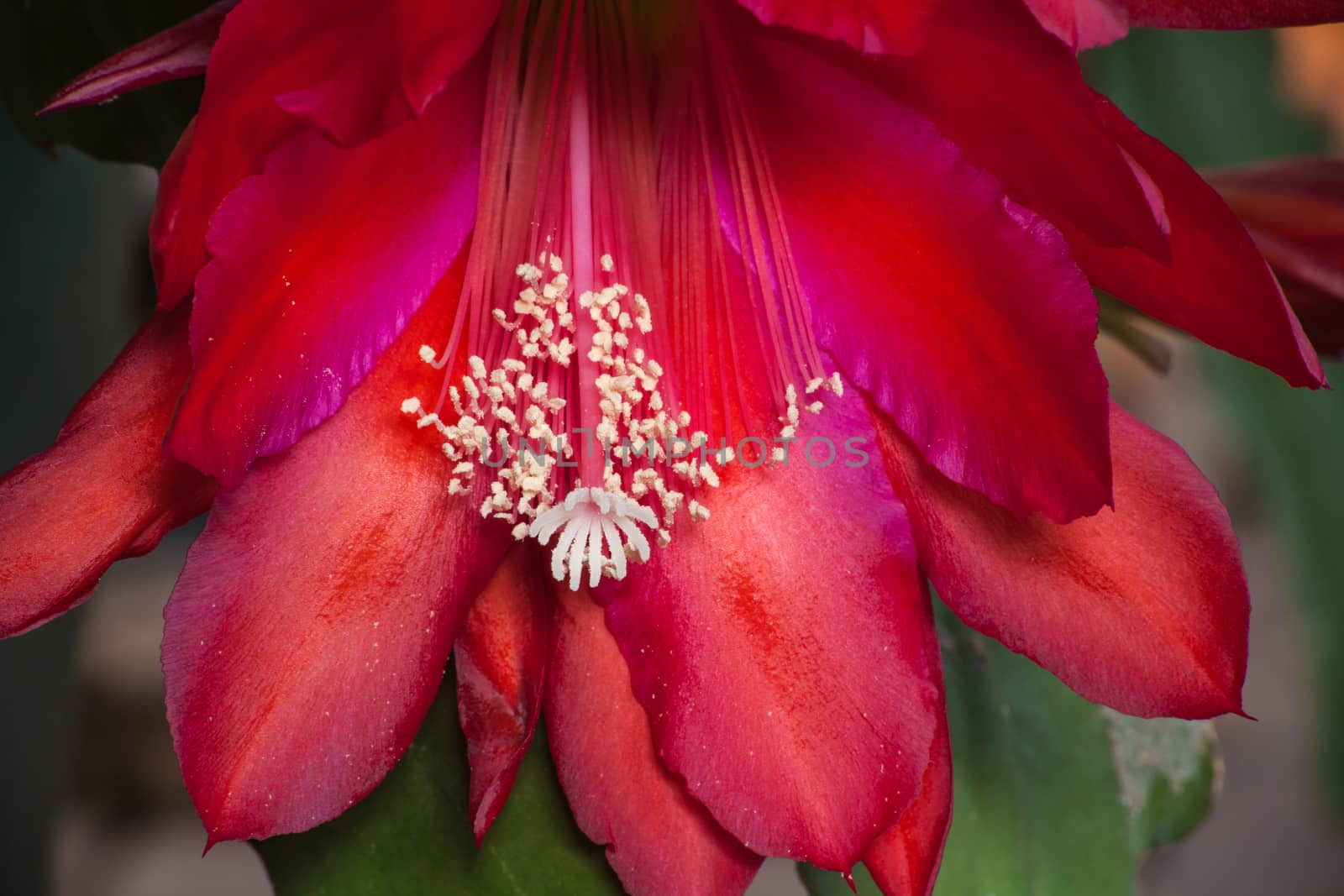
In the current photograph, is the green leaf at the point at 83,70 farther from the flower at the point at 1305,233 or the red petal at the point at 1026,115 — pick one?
the flower at the point at 1305,233

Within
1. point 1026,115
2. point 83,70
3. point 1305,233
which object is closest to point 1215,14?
→ point 1026,115

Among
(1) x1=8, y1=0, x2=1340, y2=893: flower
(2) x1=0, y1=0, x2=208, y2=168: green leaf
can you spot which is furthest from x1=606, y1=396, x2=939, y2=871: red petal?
(2) x1=0, y1=0, x2=208, y2=168: green leaf

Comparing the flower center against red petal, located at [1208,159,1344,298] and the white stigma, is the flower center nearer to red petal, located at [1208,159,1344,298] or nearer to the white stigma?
the white stigma

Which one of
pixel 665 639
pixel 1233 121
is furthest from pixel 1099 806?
pixel 1233 121

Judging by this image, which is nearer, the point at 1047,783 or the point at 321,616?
the point at 321,616

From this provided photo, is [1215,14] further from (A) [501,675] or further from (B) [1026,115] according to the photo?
(A) [501,675]
